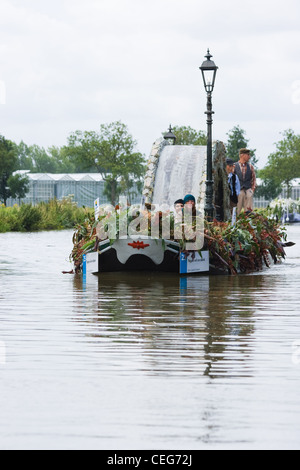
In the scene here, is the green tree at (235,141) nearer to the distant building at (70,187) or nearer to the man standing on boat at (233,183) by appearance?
the distant building at (70,187)

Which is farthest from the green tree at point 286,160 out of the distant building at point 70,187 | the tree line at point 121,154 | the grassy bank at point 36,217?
the grassy bank at point 36,217

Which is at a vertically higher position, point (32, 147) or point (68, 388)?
point (32, 147)

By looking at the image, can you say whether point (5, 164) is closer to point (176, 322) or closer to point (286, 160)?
point (286, 160)

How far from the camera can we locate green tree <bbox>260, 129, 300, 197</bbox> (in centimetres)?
7800

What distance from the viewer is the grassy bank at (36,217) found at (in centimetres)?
4306

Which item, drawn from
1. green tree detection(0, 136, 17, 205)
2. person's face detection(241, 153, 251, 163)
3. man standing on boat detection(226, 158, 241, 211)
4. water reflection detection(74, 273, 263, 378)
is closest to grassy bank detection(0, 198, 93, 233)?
man standing on boat detection(226, 158, 241, 211)

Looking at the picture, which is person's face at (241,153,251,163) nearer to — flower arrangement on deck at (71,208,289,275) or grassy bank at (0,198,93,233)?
flower arrangement on deck at (71,208,289,275)

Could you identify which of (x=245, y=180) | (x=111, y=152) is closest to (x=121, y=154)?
(x=111, y=152)

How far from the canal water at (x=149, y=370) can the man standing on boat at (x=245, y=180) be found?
26.8 ft

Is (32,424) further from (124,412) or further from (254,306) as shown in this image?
(254,306)

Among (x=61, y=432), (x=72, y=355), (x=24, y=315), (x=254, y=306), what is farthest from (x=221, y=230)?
(x=61, y=432)

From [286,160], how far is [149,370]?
239 ft

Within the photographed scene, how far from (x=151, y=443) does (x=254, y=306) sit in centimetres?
602

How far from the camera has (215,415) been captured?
5137 mm
